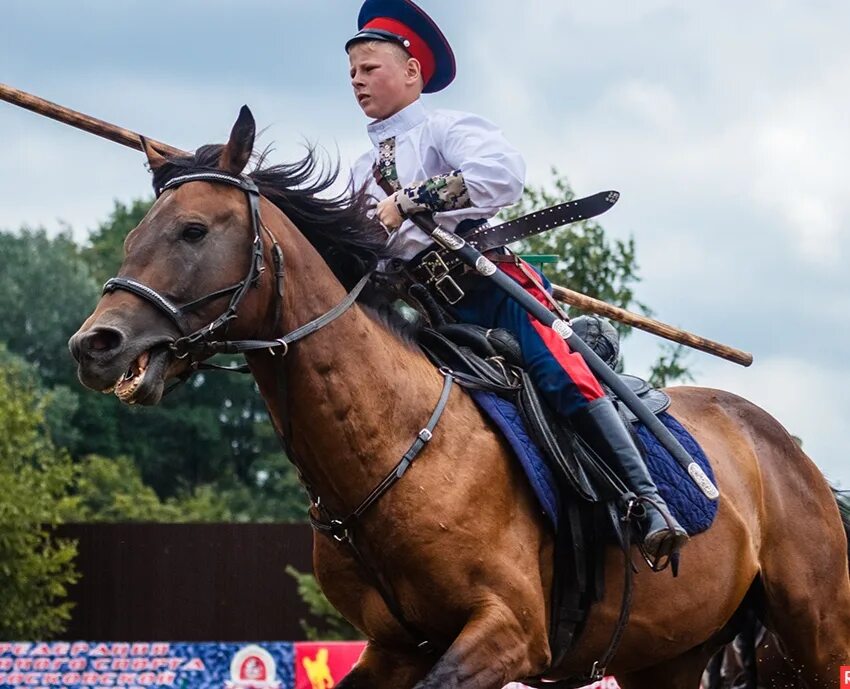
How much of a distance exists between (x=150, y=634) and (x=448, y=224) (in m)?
17.2

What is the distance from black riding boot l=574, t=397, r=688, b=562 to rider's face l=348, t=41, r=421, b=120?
5.52 feet

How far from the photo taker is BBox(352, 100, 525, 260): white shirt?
6.05 meters

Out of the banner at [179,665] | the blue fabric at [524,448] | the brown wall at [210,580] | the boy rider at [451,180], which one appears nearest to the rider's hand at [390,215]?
the boy rider at [451,180]

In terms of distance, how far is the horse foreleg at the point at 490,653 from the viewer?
5.21 metres

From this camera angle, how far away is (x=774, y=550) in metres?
7.12

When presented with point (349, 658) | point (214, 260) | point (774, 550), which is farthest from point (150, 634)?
point (214, 260)

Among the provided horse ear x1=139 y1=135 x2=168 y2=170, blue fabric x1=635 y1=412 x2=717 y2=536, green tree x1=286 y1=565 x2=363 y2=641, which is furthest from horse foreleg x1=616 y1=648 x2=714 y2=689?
green tree x1=286 y1=565 x2=363 y2=641

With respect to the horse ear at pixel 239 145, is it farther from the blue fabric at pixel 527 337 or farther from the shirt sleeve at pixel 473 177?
the blue fabric at pixel 527 337

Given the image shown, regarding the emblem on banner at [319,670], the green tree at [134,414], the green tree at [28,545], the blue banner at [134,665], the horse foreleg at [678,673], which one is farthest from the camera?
the green tree at [134,414]

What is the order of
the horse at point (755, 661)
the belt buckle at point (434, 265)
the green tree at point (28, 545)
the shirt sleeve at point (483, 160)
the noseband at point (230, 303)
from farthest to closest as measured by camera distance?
the green tree at point (28, 545)
the horse at point (755, 661)
the belt buckle at point (434, 265)
the shirt sleeve at point (483, 160)
the noseband at point (230, 303)

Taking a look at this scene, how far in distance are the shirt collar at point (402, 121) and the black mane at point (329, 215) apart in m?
0.58

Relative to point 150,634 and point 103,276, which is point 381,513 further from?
point 103,276

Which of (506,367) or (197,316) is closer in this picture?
(197,316)

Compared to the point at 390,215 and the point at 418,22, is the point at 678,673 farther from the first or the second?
the point at 418,22
